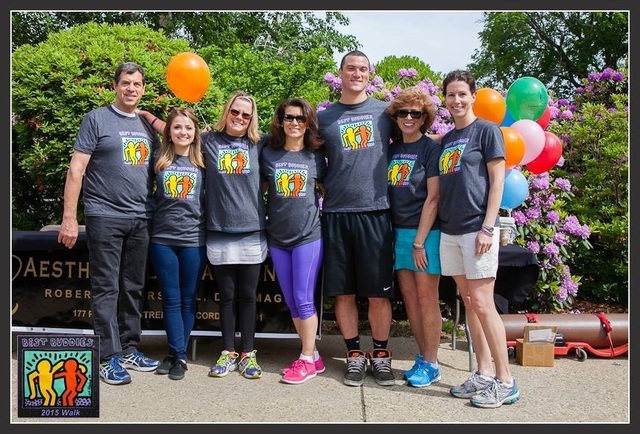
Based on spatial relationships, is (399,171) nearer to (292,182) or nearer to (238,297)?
(292,182)

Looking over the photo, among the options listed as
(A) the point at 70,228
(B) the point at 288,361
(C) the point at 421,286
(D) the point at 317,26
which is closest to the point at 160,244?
(A) the point at 70,228

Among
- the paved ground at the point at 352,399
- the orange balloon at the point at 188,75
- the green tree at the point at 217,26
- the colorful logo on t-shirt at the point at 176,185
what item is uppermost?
the green tree at the point at 217,26

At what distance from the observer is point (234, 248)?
4.22 metres

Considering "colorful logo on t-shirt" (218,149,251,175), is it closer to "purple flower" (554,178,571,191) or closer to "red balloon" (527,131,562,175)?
"red balloon" (527,131,562,175)

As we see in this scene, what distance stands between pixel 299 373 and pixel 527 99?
259 centimetres

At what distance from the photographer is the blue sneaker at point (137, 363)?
4.41m

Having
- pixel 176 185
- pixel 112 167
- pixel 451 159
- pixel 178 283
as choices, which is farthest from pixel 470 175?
pixel 112 167

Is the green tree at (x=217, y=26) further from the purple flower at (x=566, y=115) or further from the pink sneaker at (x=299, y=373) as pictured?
the pink sneaker at (x=299, y=373)

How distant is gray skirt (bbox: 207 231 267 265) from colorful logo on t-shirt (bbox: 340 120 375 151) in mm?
858

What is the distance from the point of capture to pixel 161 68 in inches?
231

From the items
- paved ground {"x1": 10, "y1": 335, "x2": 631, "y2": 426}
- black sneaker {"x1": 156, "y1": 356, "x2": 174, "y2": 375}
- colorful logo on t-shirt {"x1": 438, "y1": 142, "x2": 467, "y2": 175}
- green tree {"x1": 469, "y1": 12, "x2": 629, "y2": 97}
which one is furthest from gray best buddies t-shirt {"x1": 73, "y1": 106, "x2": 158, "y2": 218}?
green tree {"x1": 469, "y1": 12, "x2": 629, "y2": 97}

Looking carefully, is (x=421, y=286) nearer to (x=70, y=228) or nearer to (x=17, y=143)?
(x=70, y=228)

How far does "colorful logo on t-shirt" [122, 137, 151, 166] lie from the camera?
13.8 feet

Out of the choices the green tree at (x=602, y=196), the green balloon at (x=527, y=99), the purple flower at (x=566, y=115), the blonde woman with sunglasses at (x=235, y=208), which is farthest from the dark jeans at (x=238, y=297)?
the purple flower at (x=566, y=115)
